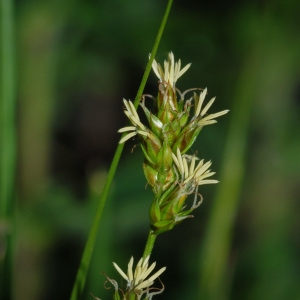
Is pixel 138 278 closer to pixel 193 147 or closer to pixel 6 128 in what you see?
pixel 6 128

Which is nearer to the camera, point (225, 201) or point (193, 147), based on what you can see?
point (225, 201)

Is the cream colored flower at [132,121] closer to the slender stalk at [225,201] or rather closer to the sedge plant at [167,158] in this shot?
the sedge plant at [167,158]

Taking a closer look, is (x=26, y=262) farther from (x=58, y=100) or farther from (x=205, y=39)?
(x=205, y=39)

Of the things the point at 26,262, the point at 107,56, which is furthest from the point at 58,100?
the point at 26,262

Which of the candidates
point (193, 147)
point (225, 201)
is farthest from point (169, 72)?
point (193, 147)

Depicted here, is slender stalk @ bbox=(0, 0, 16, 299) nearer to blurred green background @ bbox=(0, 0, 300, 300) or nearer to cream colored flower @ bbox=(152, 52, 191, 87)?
cream colored flower @ bbox=(152, 52, 191, 87)

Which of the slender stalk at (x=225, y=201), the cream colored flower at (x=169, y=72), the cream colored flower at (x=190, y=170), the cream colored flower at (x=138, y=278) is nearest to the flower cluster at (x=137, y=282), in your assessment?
the cream colored flower at (x=138, y=278)
